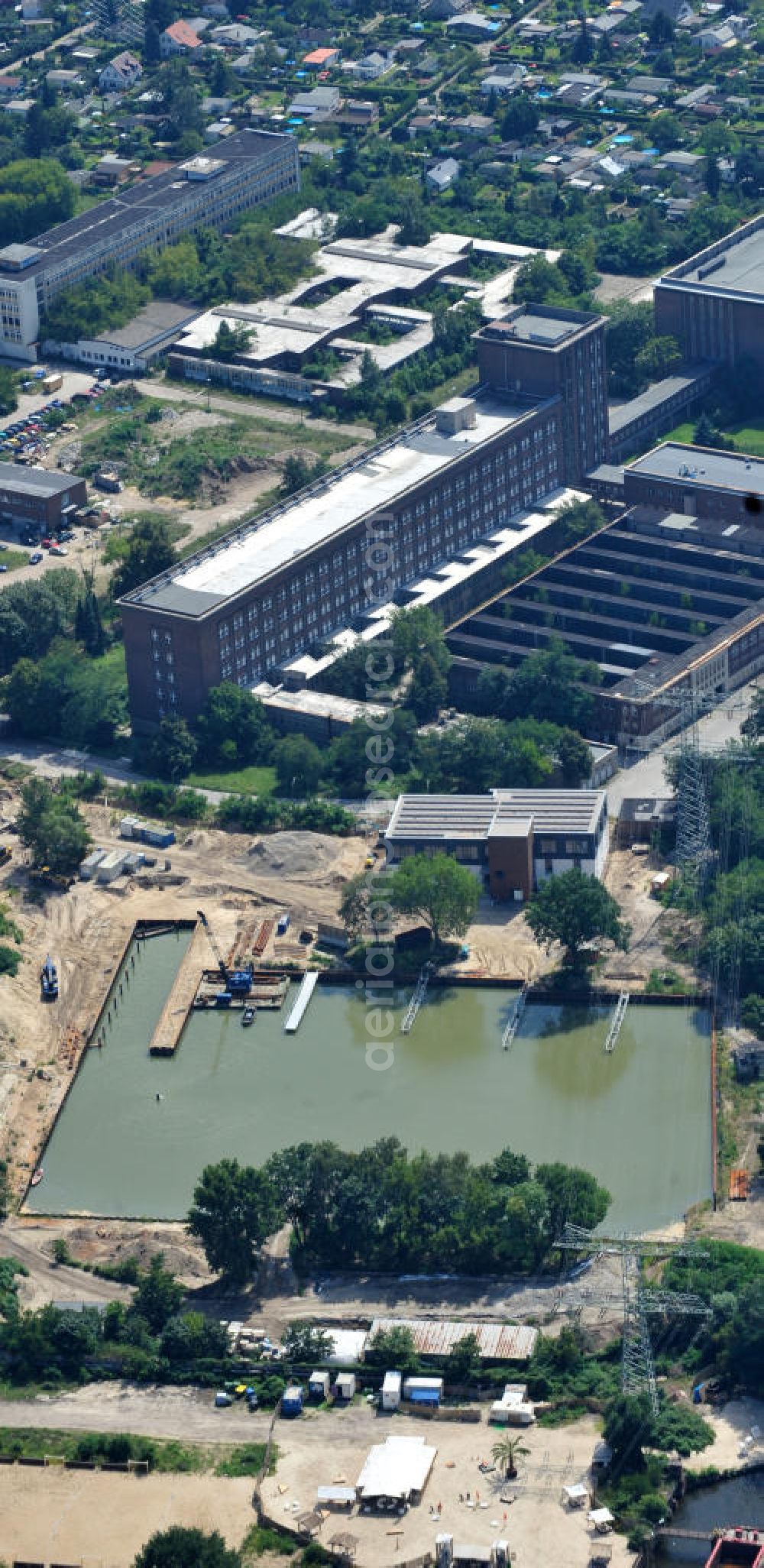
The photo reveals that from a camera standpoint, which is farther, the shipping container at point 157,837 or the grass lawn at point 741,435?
the grass lawn at point 741,435

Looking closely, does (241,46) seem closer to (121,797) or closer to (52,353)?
(52,353)

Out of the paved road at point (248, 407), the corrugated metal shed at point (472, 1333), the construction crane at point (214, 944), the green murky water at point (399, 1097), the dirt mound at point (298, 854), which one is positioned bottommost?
the green murky water at point (399, 1097)

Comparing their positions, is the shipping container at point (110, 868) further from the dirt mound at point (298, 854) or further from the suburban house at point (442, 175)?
the suburban house at point (442, 175)

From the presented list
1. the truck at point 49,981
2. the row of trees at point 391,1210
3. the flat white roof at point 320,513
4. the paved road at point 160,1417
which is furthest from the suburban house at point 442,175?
the paved road at point 160,1417

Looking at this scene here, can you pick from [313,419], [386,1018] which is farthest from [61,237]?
[386,1018]

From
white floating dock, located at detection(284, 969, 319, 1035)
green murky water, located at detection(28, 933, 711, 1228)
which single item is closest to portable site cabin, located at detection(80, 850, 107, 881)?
green murky water, located at detection(28, 933, 711, 1228)

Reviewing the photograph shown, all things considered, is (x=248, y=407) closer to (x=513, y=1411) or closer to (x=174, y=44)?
(x=174, y=44)

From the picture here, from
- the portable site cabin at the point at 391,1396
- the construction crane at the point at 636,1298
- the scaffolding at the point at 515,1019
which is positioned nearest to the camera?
the construction crane at the point at 636,1298
